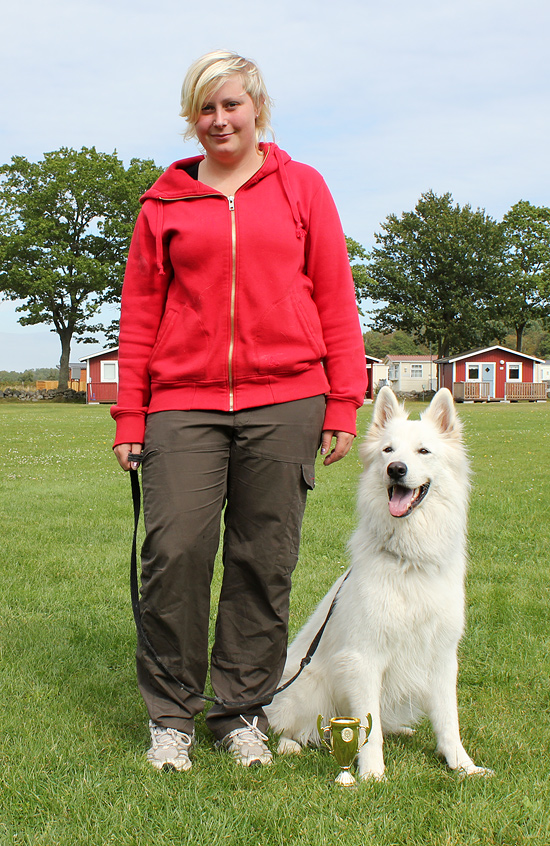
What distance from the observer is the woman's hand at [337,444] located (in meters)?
3.05

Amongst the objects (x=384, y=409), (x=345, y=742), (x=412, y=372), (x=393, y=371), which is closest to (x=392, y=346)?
(x=393, y=371)

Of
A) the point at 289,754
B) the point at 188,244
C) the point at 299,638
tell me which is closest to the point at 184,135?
the point at 188,244

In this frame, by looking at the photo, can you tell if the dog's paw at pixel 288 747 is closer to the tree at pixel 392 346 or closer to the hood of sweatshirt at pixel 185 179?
the hood of sweatshirt at pixel 185 179

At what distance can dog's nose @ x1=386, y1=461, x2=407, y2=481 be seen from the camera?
296 centimetres

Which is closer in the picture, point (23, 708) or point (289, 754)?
point (289, 754)

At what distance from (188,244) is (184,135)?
522mm

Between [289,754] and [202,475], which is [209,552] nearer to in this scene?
[202,475]

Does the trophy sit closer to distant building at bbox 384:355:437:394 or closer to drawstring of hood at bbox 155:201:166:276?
drawstring of hood at bbox 155:201:166:276

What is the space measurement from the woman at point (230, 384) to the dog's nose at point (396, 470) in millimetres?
209

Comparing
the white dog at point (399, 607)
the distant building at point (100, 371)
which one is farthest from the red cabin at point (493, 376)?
the white dog at point (399, 607)

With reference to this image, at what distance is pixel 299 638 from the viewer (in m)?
3.44

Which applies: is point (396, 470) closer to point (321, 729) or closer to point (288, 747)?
point (321, 729)

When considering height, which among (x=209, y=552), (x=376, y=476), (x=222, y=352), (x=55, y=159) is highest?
(x=55, y=159)

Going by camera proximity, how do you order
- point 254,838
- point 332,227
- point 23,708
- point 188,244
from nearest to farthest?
point 254,838
point 188,244
point 332,227
point 23,708
